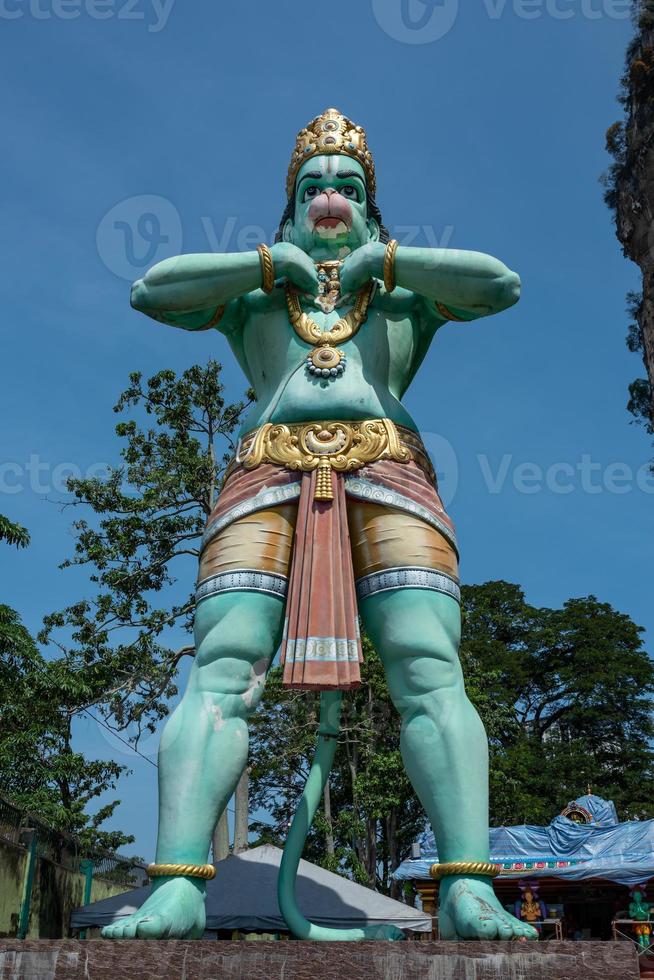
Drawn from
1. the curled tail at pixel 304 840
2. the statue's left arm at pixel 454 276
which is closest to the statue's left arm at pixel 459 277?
the statue's left arm at pixel 454 276

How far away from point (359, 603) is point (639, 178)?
74.4ft

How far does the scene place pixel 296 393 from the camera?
15.3 ft

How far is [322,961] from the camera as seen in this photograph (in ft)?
9.79

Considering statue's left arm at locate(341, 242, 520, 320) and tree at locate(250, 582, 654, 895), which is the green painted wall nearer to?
tree at locate(250, 582, 654, 895)

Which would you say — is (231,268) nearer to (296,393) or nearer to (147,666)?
(296,393)

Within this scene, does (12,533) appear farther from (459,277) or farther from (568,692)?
(568,692)

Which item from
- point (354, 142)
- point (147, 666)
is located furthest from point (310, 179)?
point (147, 666)

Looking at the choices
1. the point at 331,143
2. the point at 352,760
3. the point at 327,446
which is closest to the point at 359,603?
the point at 327,446

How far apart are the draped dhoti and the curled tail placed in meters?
0.44

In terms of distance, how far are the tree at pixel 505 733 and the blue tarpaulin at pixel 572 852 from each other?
2.58 meters

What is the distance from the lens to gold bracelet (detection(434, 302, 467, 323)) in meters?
4.83

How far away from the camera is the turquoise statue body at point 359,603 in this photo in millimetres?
3789

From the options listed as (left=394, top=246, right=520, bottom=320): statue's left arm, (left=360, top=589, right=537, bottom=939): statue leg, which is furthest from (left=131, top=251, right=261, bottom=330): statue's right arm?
(left=360, top=589, right=537, bottom=939): statue leg

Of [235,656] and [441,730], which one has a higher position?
[235,656]
